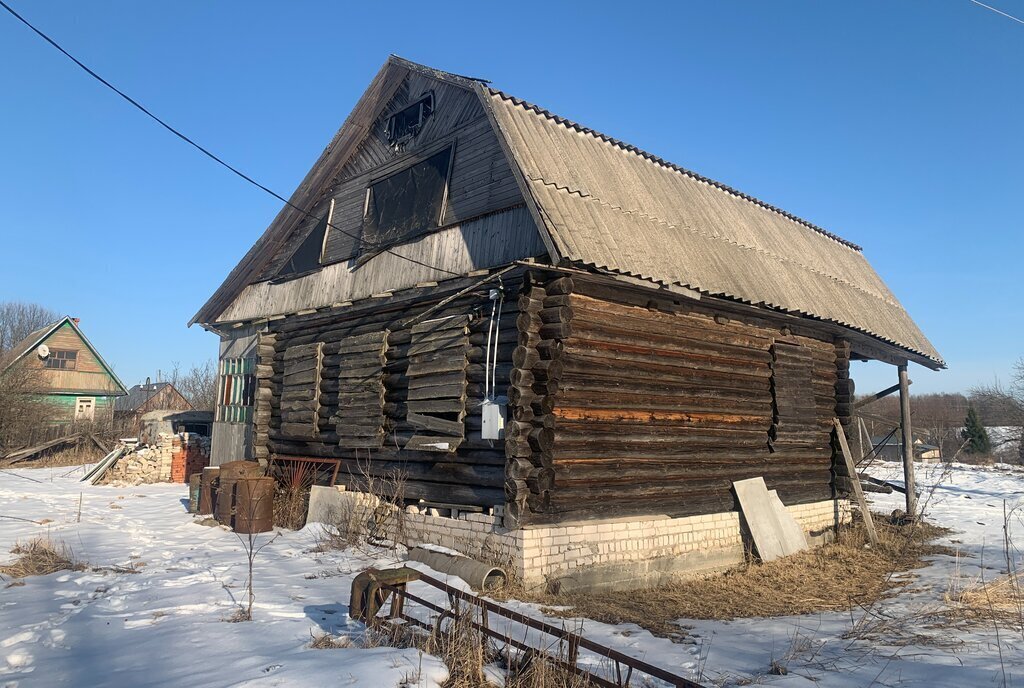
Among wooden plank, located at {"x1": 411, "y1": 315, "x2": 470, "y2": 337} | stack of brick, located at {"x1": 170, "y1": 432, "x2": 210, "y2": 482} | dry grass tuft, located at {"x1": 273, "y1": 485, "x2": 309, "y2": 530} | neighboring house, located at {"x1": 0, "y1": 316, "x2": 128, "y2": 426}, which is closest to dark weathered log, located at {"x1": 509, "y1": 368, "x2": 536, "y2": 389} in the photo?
wooden plank, located at {"x1": 411, "y1": 315, "x2": 470, "y2": 337}

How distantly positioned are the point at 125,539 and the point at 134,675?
22.3ft

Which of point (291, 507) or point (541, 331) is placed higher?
point (541, 331)

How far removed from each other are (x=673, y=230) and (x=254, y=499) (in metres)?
8.19

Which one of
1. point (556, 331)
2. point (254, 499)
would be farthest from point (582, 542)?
point (254, 499)

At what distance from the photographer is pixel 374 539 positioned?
9977mm

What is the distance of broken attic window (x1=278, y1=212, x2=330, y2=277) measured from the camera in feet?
42.7

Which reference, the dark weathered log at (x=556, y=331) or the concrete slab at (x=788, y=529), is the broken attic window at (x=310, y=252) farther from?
the concrete slab at (x=788, y=529)

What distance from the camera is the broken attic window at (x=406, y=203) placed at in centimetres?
1052

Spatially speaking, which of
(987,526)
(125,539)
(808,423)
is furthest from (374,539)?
(987,526)

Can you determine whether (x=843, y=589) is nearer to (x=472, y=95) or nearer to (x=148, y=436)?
(x=472, y=95)

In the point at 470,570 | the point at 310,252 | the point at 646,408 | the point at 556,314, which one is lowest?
the point at 470,570

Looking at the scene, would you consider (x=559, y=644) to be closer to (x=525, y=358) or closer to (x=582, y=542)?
(x=582, y=542)

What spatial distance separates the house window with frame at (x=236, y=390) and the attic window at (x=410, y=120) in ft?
21.2

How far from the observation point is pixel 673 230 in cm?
1045
